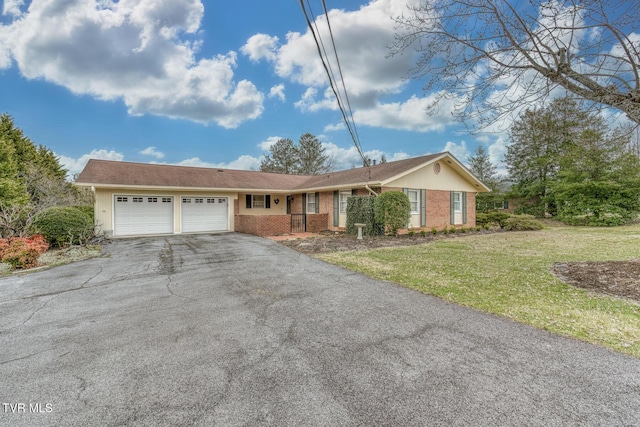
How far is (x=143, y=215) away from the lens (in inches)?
569

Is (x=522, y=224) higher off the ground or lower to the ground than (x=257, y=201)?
lower

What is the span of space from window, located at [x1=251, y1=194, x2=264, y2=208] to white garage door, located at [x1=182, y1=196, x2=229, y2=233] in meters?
1.96

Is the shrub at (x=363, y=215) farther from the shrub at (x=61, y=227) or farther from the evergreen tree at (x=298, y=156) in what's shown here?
the evergreen tree at (x=298, y=156)

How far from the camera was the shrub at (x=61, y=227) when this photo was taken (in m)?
10.4

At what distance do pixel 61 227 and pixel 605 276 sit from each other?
53.6 ft

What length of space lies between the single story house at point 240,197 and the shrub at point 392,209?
0.83 meters

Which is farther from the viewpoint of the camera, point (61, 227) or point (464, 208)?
point (464, 208)

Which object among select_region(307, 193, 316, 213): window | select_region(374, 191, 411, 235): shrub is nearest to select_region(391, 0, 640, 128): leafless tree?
select_region(374, 191, 411, 235): shrub

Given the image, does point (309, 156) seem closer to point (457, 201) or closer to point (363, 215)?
point (457, 201)

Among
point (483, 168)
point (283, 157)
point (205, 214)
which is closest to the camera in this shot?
point (205, 214)

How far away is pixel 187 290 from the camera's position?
17.9 feet

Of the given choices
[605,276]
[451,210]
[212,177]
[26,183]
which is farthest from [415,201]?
[26,183]

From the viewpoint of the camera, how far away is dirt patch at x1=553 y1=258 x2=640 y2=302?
5.12m

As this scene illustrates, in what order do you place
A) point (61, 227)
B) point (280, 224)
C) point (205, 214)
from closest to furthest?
point (61, 227) < point (280, 224) < point (205, 214)
